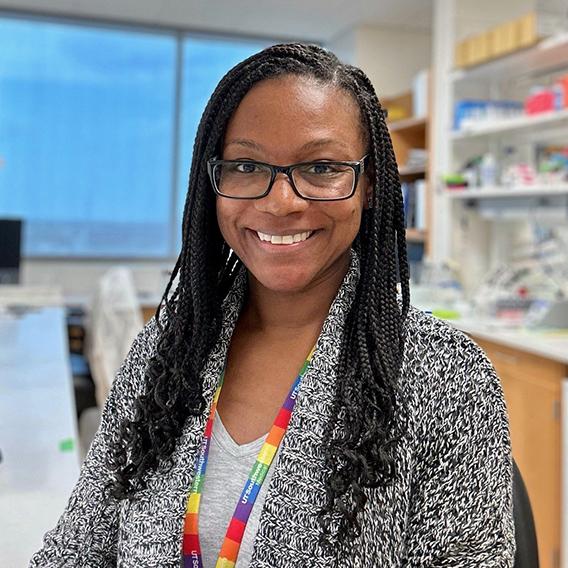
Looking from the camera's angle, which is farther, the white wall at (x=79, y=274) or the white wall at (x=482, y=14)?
the white wall at (x=79, y=274)

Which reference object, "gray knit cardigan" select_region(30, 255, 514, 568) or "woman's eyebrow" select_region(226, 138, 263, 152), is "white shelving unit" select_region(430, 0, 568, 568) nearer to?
"gray knit cardigan" select_region(30, 255, 514, 568)

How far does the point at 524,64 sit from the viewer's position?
356 centimetres

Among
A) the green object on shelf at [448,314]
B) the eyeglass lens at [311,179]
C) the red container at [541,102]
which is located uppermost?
the red container at [541,102]

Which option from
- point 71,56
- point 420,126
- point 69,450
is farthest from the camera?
point 71,56

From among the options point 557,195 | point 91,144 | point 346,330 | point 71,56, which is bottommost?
point 346,330

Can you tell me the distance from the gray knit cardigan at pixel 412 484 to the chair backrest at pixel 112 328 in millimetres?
2119

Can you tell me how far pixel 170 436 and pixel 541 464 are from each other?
5.96 feet

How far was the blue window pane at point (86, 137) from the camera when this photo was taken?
16.0 feet

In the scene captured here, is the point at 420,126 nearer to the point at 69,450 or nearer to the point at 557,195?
the point at 557,195

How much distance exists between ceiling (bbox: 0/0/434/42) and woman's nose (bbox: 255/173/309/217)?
12.8 ft

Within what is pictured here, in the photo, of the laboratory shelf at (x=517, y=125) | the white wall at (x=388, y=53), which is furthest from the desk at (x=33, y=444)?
the white wall at (x=388, y=53)

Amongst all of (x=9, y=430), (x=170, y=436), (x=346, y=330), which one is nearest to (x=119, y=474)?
(x=170, y=436)

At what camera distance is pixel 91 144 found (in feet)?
16.5

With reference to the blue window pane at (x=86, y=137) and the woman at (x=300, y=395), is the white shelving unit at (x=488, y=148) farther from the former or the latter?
the blue window pane at (x=86, y=137)
